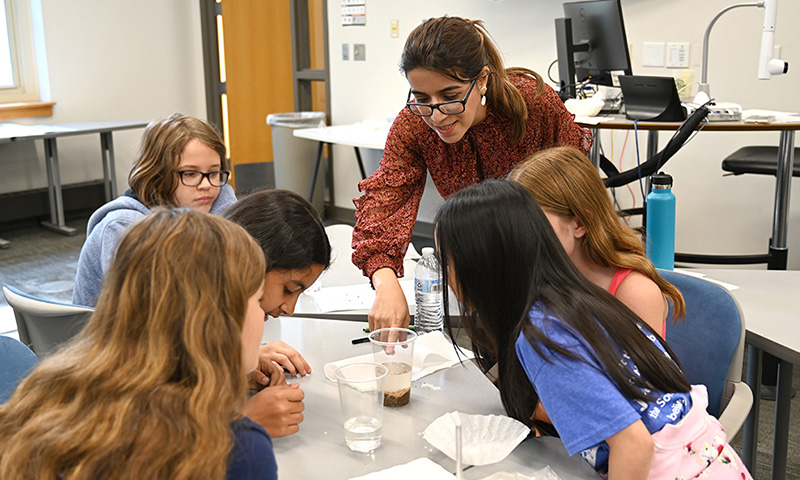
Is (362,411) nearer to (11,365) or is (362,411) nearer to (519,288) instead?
(519,288)

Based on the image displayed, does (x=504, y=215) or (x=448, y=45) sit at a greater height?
(x=448, y=45)

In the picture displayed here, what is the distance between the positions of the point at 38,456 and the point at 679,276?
1.28m

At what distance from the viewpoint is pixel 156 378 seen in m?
0.80

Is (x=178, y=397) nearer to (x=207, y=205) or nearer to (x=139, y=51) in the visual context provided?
(x=207, y=205)

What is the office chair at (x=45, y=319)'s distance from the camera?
149 centimetres

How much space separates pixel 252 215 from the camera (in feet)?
4.75

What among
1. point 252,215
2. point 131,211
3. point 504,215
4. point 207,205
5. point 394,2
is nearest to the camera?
point 504,215

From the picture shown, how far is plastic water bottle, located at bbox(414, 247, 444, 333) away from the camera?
5.78 ft

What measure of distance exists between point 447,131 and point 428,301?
1.33 ft

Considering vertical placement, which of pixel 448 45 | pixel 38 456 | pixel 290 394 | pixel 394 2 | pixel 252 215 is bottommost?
pixel 290 394

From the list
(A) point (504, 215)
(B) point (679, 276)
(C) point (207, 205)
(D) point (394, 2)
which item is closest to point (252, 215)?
(A) point (504, 215)

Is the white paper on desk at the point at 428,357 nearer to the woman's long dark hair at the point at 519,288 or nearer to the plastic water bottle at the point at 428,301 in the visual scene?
the plastic water bottle at the point at 428,301

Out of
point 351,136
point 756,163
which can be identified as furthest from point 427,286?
point 351,136

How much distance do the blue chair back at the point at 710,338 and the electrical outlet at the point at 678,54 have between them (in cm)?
262
